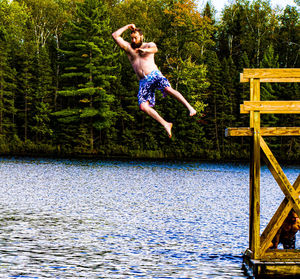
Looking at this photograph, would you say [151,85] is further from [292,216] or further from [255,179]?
[292,216]

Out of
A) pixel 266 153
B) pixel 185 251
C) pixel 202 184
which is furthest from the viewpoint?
pixel 202 184

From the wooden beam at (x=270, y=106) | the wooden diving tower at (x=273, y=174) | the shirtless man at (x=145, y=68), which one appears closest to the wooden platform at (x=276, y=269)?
the wooden diving tower at (x=273, y=174)

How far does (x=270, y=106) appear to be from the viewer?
42.7ft

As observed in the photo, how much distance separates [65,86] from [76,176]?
3102 cm

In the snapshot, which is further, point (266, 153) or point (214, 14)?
point (214, 14)

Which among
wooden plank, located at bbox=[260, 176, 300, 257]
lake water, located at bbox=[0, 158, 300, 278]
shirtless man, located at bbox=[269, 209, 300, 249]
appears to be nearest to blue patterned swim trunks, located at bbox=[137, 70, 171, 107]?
wooden plank, located at bbox=[260, 176, 300, 257]

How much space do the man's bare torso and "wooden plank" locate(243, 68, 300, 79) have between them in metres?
5.15

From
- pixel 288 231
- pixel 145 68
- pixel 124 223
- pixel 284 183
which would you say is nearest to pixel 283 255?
pixel 288 231

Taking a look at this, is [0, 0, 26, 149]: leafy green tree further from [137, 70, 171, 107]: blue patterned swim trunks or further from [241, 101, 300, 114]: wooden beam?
[137, 70, 171, 107]: blue patterned swim trunks

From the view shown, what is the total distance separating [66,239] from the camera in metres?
19.7

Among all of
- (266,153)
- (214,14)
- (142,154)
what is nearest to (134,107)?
(142,154)

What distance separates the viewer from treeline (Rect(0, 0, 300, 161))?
65.1 m

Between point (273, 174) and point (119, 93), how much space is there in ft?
189

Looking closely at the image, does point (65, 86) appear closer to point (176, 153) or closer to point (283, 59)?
point (176, 153)
